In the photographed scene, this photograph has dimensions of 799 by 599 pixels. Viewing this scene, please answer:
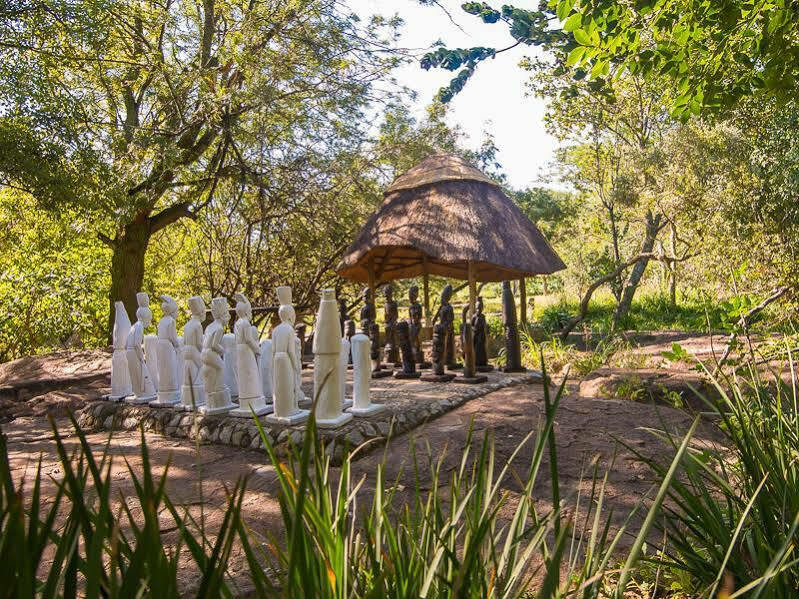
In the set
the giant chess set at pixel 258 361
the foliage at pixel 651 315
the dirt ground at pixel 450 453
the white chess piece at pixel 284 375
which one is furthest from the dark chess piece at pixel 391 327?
the foliage at pixel 651 315

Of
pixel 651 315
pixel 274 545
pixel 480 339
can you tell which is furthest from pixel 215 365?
pixel 651 315

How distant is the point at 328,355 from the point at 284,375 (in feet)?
1.52

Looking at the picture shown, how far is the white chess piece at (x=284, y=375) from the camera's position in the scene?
457cm

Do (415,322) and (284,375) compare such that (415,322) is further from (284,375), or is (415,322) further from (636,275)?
(636,275)

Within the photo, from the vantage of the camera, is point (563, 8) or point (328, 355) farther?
point (328, 355)

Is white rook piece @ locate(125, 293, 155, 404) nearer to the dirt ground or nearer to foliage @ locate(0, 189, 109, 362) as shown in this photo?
the dirt ground

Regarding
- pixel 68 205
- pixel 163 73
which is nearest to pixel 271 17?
pixel 163 73

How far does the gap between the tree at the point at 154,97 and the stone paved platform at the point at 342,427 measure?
2.88 metres

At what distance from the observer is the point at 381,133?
472 inches

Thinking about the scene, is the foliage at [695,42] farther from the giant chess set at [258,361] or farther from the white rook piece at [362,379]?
the white rook piece at [362,379]

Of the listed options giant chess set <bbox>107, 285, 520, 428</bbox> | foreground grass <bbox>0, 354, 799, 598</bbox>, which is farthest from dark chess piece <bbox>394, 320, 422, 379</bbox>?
foreground grass <bbox>0, 354, 799, 598</bbox>

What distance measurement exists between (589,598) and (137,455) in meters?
4.62

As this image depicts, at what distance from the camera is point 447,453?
170 inches

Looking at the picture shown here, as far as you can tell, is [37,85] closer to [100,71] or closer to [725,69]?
[100,71]
